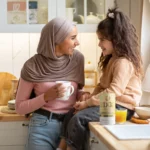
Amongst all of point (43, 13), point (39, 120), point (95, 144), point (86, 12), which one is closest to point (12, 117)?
point (39, 120)

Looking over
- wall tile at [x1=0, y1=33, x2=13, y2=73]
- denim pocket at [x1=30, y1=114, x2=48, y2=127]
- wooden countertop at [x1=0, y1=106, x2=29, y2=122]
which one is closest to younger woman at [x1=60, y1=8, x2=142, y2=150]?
denim pocket at [x1=30, y1=114, x2=48, y2=127]

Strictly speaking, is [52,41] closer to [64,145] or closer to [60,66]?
[60,66]

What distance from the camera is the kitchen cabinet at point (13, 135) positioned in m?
2.38

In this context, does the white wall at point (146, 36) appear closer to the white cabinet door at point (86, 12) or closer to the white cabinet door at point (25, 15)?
the white cabinet door at point (86, 12)

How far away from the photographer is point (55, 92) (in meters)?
1.99

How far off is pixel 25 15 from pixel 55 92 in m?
0.95

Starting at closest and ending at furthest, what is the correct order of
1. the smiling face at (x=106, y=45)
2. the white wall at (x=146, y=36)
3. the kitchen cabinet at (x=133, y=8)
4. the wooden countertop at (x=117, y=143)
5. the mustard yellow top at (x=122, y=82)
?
the wooden countertop at (x=117, y=143) < the mustard yellow top at (x=122, y=82) < the smiling face at (x=106, y=45) < the white wall at (x=146, y=36) < the kitchen cabinet at (x=133, y=8)

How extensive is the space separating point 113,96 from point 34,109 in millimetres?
502

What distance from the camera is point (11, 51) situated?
120 inches

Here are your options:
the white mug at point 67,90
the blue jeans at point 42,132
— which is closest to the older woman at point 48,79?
the blue jeans at point 42,132

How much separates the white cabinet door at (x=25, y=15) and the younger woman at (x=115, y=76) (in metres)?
0.77

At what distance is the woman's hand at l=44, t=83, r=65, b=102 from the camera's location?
197 cm

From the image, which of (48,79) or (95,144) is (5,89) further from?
(95,144)

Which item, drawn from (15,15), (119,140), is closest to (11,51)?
(15,15)
